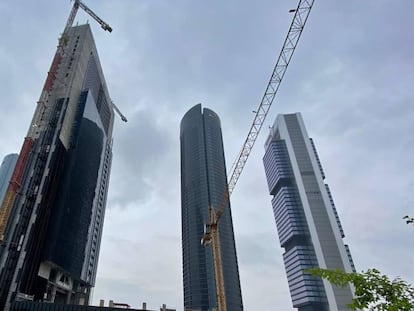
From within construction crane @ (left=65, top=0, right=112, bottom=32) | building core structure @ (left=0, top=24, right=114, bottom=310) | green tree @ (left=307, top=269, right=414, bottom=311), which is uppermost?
construction crane @ (left=65, top=0, right=112, bottom=32)

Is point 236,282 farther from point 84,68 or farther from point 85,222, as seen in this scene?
point 84,68

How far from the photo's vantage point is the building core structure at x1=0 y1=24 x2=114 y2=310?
88750 millimetres

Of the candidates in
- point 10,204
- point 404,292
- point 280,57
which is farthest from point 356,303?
point 10,204

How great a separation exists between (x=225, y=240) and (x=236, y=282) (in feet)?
86.1

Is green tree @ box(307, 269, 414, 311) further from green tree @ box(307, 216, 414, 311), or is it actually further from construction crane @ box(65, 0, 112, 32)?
construction crane @ box(65, 0, 112, 32)

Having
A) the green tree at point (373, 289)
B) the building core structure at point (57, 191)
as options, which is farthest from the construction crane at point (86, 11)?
the green tree at point (373, 289)

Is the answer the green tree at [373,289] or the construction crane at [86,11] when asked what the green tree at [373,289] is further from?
the construction crane at [86,11]

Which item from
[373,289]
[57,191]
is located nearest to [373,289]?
[373,289]

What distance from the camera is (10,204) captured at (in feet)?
298

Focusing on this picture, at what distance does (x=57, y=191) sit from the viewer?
107 metres

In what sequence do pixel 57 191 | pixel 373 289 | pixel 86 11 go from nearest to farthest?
pixel 373 289 → pixel 57 191 → pixel 86 11

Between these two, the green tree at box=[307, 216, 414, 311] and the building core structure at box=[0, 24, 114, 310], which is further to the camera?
the building core structure at box=[0, 24, 114, 310]

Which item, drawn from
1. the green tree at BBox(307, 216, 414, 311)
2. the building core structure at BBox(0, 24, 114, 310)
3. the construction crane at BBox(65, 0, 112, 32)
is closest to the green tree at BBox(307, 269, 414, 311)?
the green tree at BBox(307, 216, 414, 311)

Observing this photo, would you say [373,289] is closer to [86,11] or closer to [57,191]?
[57,191]
